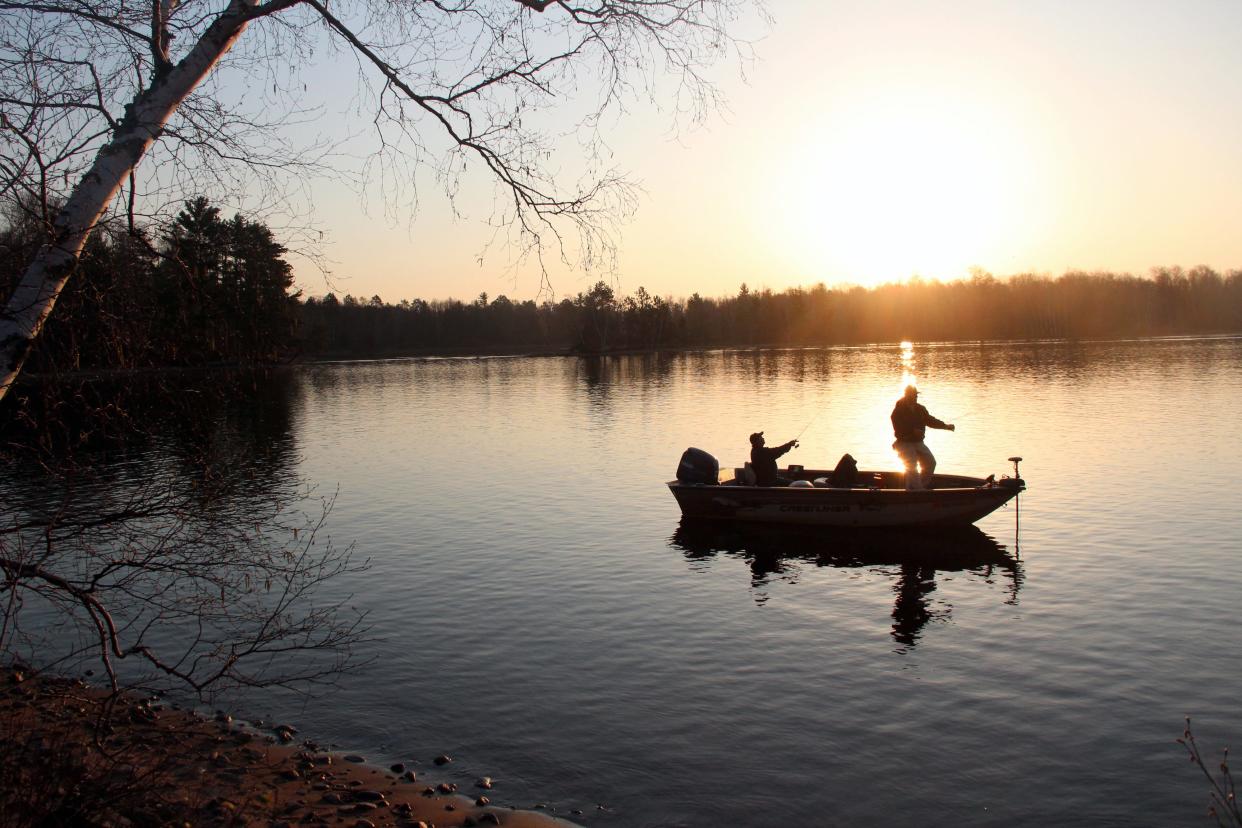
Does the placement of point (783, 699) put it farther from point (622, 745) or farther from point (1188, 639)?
point (1188, 639)

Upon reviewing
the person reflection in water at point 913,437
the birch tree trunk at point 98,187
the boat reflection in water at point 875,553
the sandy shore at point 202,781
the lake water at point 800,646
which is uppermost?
the birch tree trunk at point 98,187

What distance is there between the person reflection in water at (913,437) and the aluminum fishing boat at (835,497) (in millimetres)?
393

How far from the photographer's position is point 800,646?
13.3 meters

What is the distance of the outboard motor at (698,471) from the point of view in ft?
74.3

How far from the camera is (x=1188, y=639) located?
1288 cm

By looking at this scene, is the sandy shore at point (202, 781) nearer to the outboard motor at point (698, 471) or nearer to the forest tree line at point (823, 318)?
the outboard motor at point (698, 471)

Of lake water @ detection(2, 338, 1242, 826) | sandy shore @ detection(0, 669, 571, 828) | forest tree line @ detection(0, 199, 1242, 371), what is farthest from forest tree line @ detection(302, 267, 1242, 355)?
sandy shore @ detection(0, 669, 571, 828)

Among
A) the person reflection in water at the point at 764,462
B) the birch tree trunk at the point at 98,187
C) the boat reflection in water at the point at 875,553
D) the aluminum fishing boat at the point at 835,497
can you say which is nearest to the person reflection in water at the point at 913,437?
the aluminum fishing boat at the point at 835,497

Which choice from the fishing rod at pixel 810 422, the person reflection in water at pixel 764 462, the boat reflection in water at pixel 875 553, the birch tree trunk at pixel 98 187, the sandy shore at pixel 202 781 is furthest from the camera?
the fishing rod at pixel 810 422

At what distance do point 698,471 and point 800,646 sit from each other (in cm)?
958

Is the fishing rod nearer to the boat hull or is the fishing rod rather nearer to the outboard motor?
the outboard motor

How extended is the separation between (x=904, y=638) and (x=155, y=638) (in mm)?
11295

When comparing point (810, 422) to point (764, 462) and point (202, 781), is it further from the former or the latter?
point (202, 781)

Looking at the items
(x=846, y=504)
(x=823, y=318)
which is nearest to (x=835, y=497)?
(x=846, y=504)
